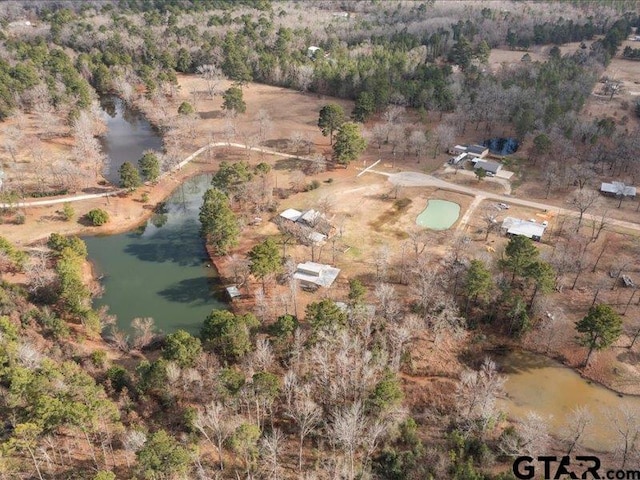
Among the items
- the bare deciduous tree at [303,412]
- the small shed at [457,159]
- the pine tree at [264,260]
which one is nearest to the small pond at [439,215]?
the small shed at [457,159]

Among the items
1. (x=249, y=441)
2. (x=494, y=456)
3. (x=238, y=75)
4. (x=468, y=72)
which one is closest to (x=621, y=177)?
(x=468, y=72)

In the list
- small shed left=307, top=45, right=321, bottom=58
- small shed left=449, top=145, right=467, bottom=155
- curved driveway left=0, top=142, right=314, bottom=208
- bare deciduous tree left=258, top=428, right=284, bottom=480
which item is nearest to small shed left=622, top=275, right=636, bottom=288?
small shed left=449, top=145, right=467, bottom=155

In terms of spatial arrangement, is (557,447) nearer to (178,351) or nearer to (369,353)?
(369,353)

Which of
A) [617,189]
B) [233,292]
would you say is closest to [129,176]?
[233,292]

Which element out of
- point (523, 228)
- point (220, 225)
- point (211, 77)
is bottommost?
point (523, 228)

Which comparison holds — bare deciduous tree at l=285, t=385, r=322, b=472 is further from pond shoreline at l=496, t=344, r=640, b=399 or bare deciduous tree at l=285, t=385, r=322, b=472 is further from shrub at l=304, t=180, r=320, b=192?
shrub at l=304, t=180, r=320, b=192

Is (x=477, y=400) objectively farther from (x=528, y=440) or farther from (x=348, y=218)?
(x=348, y=218)
